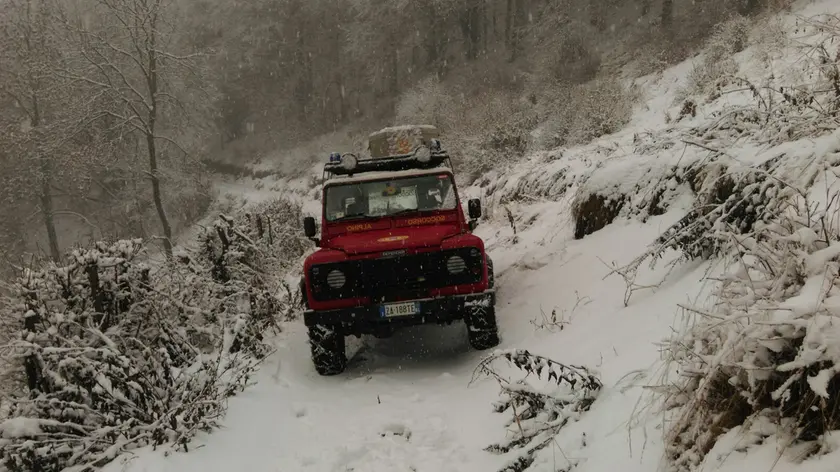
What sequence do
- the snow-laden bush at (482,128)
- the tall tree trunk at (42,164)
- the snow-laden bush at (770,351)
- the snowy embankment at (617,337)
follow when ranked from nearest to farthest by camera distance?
the snow-laden bush at (770,351), the snowy embankment at (617,337), the snow-laden bush at (482,128), the tall tree trunk at (42,164)

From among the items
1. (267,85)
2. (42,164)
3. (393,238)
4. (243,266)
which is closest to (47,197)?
(42,164)

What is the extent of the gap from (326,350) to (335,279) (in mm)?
815

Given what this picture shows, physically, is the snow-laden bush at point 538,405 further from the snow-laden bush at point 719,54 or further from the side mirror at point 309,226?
the snow-laden bush at point 719,54

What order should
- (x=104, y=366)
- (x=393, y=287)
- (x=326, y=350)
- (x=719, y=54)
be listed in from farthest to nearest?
(x=719, y=54)
(x=326, y=350)
(x=393, y=287)
(x=104, y=366)

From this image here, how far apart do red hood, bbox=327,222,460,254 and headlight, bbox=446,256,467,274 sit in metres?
0.23

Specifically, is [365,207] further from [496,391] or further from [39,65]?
[39,65]

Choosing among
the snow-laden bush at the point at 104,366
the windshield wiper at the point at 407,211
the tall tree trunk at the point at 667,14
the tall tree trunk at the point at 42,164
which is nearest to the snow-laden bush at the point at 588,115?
the tall tree trunk at the point at 667,14

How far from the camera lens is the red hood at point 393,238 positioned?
5.84 m

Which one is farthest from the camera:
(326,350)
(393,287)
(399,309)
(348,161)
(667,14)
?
(667,14)

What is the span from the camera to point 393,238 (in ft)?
19.9

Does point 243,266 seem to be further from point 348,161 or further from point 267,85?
point 267,85

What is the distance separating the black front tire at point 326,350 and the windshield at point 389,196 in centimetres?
146

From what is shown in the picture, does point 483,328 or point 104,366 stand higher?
point 104,366

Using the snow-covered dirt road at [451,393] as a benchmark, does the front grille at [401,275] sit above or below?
above
